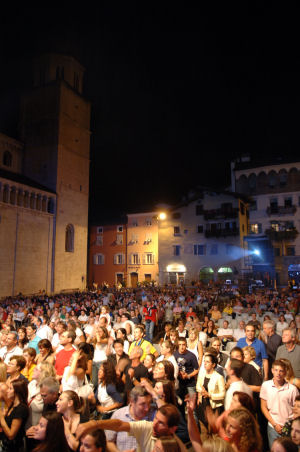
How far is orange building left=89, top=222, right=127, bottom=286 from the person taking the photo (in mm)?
39969

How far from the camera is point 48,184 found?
32.4 m

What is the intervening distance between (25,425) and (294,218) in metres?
35.9

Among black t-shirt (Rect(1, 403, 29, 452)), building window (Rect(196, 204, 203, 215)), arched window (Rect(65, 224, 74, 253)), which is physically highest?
building window (Rect(196, 204, 203, 215))

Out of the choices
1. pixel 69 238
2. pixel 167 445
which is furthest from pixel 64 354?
pixel 69 238

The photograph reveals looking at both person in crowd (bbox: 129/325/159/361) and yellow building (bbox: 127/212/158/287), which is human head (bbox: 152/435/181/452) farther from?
yellow building (bbox: 127/212/158/287)

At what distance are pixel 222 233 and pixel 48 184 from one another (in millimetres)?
19369

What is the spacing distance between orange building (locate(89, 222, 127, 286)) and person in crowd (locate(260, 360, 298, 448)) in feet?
116

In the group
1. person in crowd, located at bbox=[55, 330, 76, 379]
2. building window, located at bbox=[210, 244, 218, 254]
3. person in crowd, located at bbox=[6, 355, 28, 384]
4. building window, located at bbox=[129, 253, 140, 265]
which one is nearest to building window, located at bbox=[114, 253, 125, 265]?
building window, located at bbox=[129, 253, 140, 265]

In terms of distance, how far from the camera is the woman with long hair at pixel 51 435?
305 centimetres

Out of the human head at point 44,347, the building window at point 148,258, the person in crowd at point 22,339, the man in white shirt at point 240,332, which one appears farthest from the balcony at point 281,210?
the human head at point 44,347

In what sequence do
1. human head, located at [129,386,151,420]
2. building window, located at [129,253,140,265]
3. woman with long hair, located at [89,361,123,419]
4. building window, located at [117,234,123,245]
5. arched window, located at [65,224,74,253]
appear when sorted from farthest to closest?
building window, located at [117,234,123,245] < building window, located at [129,253,140,265] < arched window, located at [65,224,74,253] < woman with long hair, located at [89,361,123,419] < human head, located at [129,386,151,420]

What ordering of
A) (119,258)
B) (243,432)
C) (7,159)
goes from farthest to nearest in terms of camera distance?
(119,258), (7,159), (243,432)

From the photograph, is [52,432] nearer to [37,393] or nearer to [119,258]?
[37,393]

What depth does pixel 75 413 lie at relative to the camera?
12.4ft
